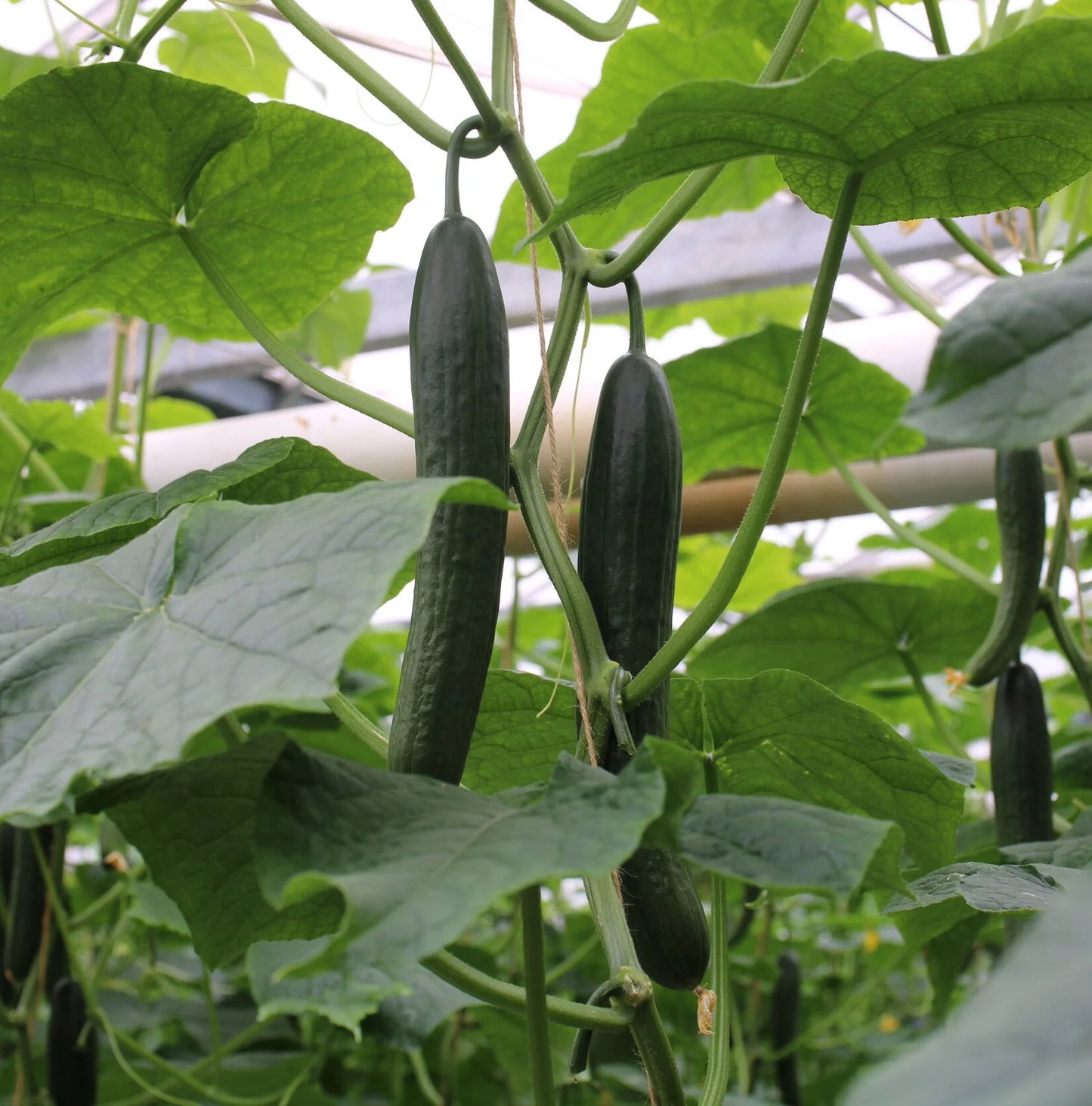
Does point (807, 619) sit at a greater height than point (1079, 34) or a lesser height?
lesser

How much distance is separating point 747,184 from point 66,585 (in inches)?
44.7

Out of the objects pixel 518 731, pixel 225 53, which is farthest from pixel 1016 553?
pixel 225 53

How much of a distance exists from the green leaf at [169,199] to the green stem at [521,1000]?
2.01 feet

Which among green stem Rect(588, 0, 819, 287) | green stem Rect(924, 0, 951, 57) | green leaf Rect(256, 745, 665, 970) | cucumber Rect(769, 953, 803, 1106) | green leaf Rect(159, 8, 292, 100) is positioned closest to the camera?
green leaf Rect(256, 745, 665, 970)

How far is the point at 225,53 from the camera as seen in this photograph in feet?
5.80

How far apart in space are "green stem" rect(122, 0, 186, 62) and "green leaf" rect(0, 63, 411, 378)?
2.4 inches

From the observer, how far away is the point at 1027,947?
0.32m

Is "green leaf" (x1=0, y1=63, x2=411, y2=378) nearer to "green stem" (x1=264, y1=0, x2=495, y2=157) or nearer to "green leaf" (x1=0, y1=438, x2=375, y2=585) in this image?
"green stem" (x1=264, y1=0, x2=495, y2=157)

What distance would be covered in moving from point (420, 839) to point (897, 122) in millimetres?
445

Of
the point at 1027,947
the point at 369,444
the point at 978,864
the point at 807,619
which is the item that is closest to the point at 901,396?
the point at 807,619

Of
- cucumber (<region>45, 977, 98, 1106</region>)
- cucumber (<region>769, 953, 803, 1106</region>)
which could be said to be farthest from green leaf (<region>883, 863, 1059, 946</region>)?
cucumber (<region>769, 953, 803, 1106</region>)

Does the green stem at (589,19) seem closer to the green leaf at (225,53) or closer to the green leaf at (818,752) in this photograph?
the green leaf at (818,752)

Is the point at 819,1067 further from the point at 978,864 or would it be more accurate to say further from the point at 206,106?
the point at 206,106

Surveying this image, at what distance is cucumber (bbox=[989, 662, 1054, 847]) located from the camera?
3.60 ft
